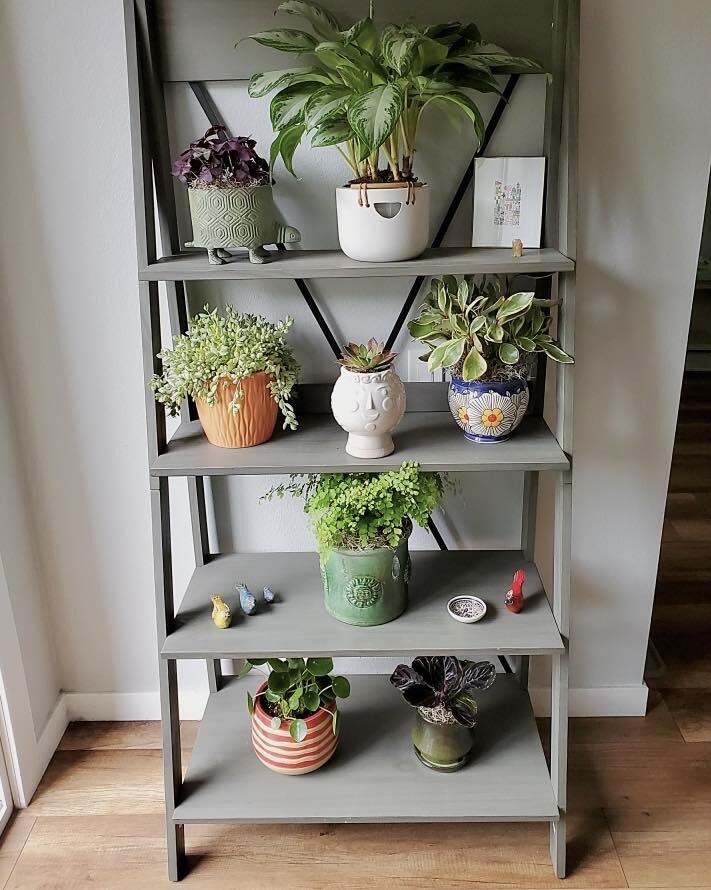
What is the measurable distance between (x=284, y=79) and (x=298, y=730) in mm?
1242

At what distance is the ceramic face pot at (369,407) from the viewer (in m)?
1.49

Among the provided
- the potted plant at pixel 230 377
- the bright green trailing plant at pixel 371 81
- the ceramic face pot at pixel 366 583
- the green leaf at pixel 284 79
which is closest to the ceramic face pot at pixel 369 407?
the potted plant at pixel 230 377

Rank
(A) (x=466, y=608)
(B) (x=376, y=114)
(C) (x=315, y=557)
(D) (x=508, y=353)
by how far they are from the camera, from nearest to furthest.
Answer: (B) (x=376, y=114)
(D) (x=508, y=353)
(A) (x=466, y=608)
(C) (x=315, y=557)

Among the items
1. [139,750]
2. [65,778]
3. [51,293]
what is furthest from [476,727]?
[51,293]

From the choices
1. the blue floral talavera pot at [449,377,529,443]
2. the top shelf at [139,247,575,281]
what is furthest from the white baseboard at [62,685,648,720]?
the top shelf at [139,247,575,281]

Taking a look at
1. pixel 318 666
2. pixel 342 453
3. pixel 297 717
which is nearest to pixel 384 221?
pixel 342 453

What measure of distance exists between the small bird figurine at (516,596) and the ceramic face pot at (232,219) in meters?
0.81

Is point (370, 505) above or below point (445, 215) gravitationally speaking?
below

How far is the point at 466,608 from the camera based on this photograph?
66.6 inches

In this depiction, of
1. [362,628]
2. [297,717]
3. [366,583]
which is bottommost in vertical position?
[297,717]

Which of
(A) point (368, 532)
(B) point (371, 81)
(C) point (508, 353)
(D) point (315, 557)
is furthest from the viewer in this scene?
(D) point (315, 557)

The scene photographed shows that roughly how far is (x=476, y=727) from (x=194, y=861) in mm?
675

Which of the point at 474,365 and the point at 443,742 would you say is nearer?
the point at 474,365

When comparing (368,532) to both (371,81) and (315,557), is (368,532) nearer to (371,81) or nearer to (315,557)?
(315,557)
